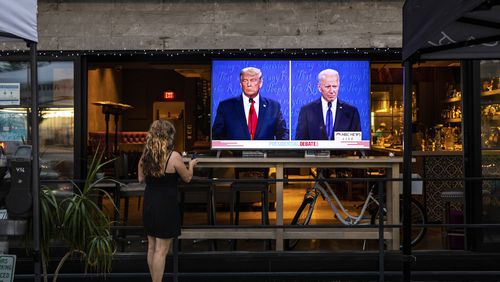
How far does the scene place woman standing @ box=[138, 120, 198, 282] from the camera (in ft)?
16.5

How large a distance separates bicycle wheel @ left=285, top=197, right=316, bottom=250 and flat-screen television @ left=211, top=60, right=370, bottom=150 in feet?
2.51

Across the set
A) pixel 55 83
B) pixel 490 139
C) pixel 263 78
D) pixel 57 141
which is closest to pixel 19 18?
pixel 55 83

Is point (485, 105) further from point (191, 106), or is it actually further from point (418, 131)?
point (191, 106)

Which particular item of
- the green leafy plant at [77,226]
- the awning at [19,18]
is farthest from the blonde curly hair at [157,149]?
the awning at [19,18]

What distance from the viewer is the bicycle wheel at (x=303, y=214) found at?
7.08m

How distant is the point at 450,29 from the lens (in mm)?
4012

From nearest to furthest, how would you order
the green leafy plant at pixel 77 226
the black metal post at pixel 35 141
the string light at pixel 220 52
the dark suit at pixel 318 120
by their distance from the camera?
the black metal post at pixel 35 141 → the green leafy plant at pixel 77 226 → the string light at pixel 220 52 → the dark suit at pixel 318 120

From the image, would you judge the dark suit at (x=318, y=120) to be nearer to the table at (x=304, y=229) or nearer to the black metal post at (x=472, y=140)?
the table at (x=304, y=229)

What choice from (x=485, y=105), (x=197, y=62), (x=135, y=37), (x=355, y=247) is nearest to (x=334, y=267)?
(x=355, y=247)

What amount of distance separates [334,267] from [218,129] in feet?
7.47

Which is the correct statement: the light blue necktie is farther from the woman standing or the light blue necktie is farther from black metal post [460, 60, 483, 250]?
the woman standing

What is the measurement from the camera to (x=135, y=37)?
675 centimetres

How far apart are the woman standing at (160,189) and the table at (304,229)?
4.77ft

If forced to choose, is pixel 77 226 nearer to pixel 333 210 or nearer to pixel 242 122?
pixel 242 122
